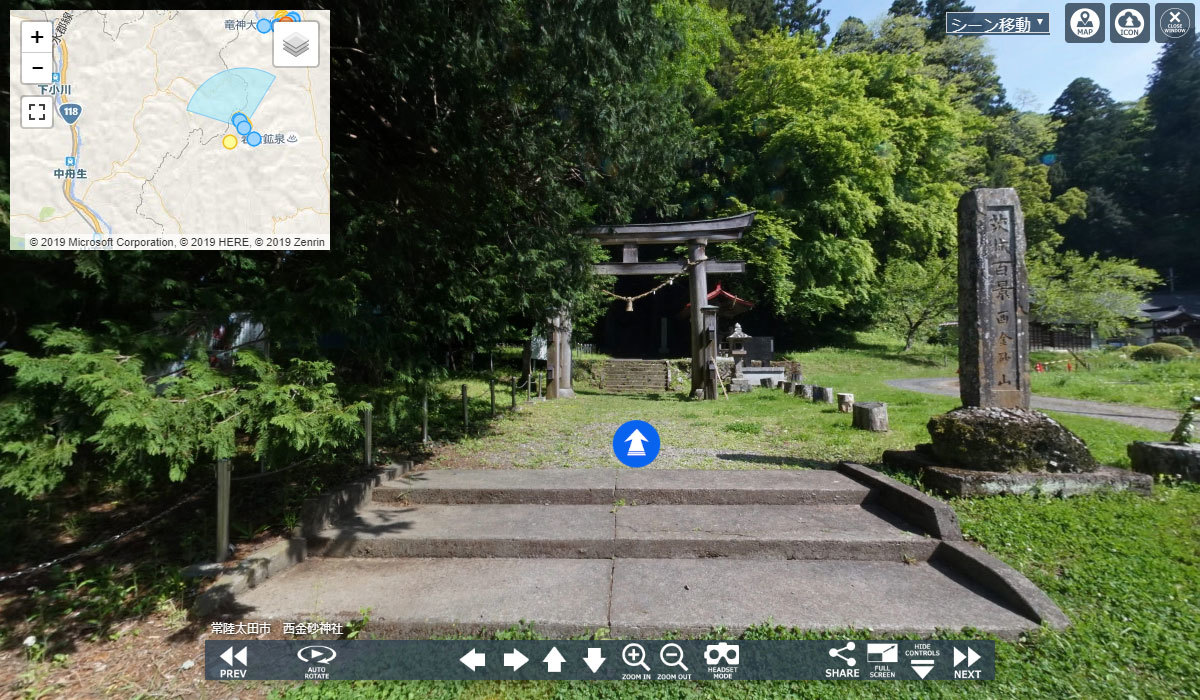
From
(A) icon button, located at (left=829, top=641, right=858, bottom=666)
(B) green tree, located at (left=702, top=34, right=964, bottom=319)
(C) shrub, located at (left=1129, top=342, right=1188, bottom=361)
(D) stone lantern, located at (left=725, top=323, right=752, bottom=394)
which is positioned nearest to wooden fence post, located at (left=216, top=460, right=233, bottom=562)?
(A) icon button, located at (left=829, top=641, right=858, bottom=666)

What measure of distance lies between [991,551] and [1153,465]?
2.70 meters

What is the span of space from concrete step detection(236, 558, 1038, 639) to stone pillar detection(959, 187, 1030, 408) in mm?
2312

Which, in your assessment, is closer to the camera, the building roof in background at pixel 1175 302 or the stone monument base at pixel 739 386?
the stone monument base at pixel 739 386

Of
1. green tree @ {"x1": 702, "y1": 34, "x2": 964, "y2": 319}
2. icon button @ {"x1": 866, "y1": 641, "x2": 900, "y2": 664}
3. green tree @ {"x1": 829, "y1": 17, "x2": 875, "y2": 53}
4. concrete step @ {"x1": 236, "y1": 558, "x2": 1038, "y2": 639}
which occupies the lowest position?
icon button @ {"x1": 866, "y1": 641, "x2": 900, "y2": 664}

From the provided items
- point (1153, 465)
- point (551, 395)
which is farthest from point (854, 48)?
point (1153, 465)

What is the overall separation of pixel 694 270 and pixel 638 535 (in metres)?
10.7

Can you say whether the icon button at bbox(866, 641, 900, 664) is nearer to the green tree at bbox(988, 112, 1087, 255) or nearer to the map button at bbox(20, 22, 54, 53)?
the map button at bbox(20, 22, 54, 53)

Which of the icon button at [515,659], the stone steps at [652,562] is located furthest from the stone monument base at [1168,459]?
the icon button at [515,659]

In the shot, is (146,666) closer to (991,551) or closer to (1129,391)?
(991,551)

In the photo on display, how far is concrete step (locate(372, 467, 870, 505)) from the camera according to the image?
15.7ft

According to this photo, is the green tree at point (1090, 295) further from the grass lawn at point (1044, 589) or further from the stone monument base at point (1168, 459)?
the stone monument base at point (1168, 459)

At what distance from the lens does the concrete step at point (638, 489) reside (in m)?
4.77

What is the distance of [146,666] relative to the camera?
287 cm

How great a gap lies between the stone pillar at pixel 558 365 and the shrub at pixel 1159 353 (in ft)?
79.3
